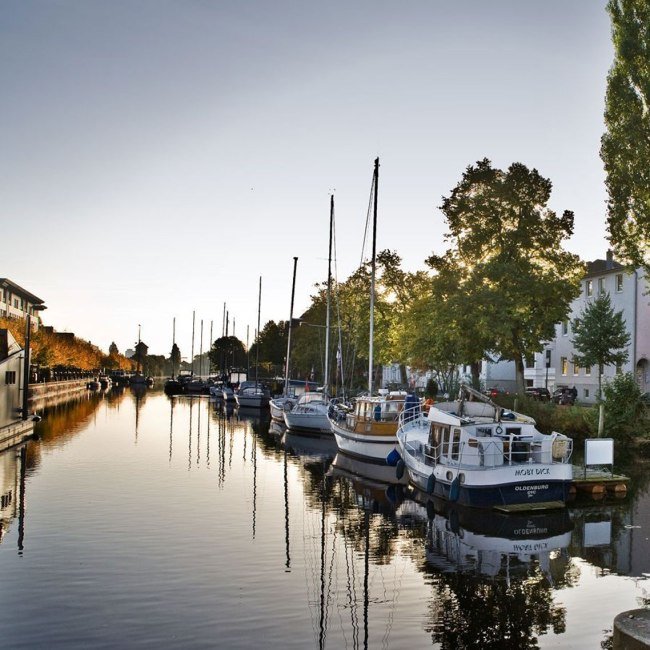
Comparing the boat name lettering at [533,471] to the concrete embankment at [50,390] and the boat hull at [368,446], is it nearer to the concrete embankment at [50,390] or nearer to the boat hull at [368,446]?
the boat hull at [368,446]

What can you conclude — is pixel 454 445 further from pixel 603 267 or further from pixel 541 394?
pixel 603 267

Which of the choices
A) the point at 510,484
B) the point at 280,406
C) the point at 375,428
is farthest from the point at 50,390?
the point at 510,484

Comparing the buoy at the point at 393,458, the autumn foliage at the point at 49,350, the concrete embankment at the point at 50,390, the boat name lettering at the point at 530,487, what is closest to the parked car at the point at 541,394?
the buoy at the point at 393,458

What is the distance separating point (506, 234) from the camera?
5591cm

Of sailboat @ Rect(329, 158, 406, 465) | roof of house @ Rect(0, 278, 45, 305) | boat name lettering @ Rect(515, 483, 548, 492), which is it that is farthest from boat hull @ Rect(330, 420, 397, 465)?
roof of house @ Rect(0, 278, 45, 305)

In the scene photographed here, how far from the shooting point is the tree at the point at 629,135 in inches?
1623

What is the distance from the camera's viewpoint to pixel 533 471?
27.1 meters

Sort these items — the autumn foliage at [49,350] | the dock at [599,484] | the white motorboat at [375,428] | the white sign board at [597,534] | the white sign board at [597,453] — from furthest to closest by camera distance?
the autumn foliage at [49,350]
the white motorboat at [375,428]
the white sign board at [597,453]
the dock at [599,484]
the white sign board at [597,534]

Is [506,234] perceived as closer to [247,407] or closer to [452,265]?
[452,265]

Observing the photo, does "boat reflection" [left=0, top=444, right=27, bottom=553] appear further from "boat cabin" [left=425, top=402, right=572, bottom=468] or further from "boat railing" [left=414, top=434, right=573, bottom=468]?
"boat railing" [left=414, top=434, right=573, bottom=468]

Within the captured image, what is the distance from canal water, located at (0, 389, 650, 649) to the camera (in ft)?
48.7

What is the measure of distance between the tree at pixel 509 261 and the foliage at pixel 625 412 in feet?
26.4

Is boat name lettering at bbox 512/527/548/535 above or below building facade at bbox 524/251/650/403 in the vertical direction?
below

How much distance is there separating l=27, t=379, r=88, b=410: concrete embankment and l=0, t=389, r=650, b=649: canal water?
46053mm
